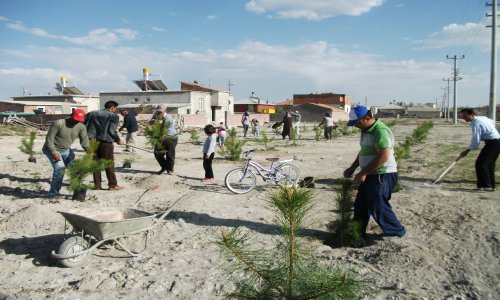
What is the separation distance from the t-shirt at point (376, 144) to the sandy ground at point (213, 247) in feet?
2.98

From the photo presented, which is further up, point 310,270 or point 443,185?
point 310,270

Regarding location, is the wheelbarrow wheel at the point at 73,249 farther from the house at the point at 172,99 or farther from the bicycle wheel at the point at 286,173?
the house at the point at 172,99

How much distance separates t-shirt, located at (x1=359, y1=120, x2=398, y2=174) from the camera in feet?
14.1

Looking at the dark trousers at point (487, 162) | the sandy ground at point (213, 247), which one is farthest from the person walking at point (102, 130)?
the dark trousers at point (487, 162)

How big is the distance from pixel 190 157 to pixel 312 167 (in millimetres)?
4431

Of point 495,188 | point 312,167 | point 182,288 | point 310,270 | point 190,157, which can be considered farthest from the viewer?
point 190,157

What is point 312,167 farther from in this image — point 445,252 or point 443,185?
point 445,252

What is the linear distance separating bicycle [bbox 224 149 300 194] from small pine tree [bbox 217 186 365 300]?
5399mm

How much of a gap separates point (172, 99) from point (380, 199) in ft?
135

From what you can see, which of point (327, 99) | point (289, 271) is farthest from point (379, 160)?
point (327, 99)

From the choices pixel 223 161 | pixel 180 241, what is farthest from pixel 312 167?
pixel 180 241

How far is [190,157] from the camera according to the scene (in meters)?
13.8

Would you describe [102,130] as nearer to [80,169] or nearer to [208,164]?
[80,169]

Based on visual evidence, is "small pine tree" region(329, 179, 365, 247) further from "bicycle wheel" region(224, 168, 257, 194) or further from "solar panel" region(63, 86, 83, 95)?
"solar panel" region(63, 86, 83, 95)
